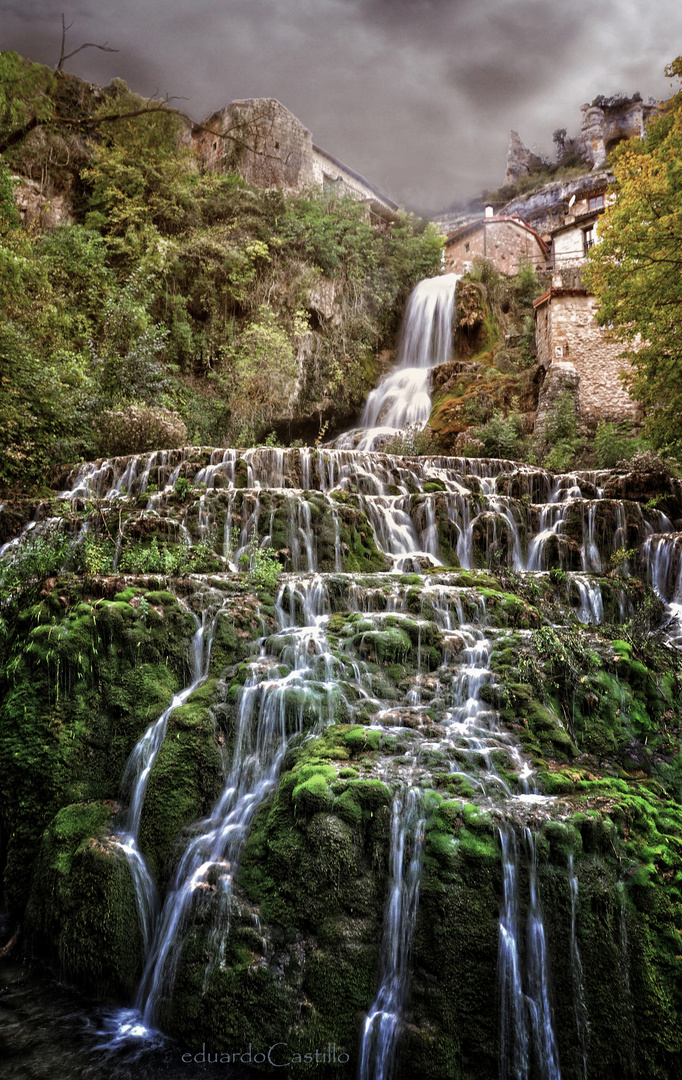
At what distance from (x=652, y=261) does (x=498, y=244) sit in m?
20.9

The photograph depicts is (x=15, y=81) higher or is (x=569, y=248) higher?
(x=569, y=248)

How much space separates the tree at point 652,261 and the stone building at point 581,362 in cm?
654

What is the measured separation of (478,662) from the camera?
6.26 m

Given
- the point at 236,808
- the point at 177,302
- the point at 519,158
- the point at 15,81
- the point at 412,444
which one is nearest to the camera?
the point at 236,808

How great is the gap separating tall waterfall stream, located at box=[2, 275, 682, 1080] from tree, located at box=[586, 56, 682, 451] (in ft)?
7.26

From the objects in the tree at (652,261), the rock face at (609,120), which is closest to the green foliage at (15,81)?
the tree at (652,261)

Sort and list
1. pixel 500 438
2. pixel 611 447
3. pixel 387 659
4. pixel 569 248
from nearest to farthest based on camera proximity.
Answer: pixel 387 659 < pixel 611 447 < pixel 500 438 < pixel 569 248

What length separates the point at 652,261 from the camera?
32.2 feet

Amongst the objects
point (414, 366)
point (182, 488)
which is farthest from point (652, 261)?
point (414, 366)

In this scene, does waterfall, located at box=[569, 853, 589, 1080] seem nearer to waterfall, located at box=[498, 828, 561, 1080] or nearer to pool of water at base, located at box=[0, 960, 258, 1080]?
waterfall, located at box=[498, 828, 561, 1080]

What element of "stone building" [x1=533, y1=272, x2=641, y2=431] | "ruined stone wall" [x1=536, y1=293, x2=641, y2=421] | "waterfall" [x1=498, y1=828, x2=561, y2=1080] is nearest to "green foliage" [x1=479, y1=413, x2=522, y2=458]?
"stone building" [x1=533, y1=272, x2=641, y2=431]

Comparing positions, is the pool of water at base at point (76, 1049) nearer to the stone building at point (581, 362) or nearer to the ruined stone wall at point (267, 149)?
the stone building at point (581, 362)

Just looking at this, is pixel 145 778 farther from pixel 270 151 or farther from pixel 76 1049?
pixel 270 151

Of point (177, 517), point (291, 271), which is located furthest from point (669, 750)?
point (291, 271)
